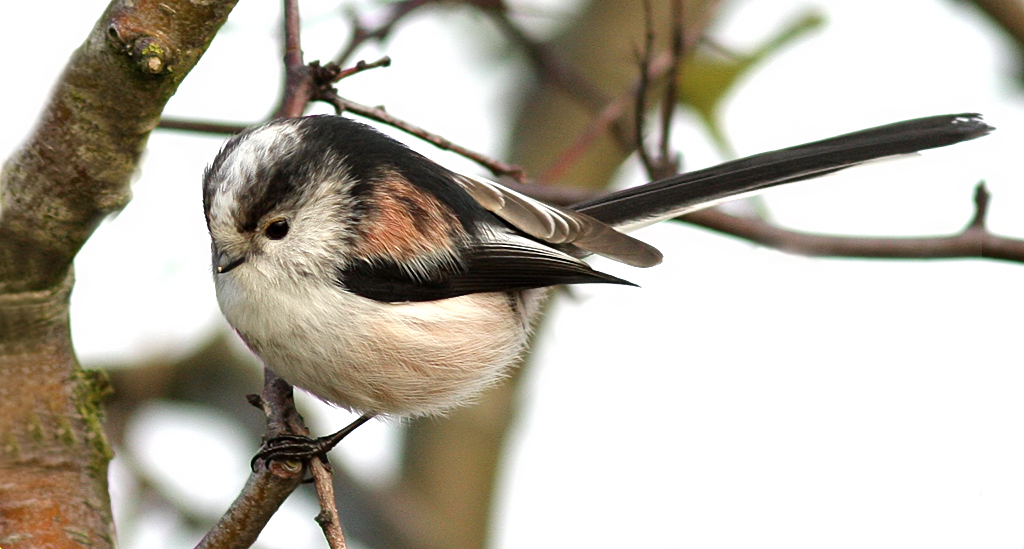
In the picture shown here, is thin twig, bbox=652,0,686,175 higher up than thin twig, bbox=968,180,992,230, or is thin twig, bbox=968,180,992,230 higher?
thin twig, bbox=652,0,686,175

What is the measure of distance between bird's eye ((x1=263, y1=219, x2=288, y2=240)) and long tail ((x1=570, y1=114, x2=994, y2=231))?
3.06ft

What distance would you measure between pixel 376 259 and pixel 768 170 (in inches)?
47.8

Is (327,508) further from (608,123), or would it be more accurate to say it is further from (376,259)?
(608,123)

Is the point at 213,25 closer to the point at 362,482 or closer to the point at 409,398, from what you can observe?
the point at 409,398

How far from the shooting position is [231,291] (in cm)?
246

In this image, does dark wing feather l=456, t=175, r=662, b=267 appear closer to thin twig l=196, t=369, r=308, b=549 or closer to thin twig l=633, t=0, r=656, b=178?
thin twig l=633, t=0, r=656, b=178

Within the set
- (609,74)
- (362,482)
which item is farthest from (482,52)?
(362,482)

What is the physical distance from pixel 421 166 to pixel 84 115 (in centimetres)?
101

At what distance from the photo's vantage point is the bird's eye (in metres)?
2.44

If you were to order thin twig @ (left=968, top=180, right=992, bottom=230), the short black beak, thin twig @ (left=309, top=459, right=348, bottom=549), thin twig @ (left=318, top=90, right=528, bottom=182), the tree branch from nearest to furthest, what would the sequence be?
the tree branch → thin twig @ (left=309, top=459, right=348, bottom=549) → the short black beak → thin twig @ (left=318, top=90, right=528, bottom=182) → thin twig @ (left=968, top=180, right=992, bottom=230)

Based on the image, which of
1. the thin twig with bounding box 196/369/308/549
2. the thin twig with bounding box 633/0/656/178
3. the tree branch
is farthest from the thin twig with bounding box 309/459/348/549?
the thin twig with bounding box 633/0/656/178

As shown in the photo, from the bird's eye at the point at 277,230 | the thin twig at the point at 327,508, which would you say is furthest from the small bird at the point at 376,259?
the thin twig at the point at 327,508

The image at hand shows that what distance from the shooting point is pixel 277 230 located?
245 centimetres

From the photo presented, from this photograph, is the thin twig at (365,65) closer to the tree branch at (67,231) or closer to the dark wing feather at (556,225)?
the dark wing feather at (556,225)
